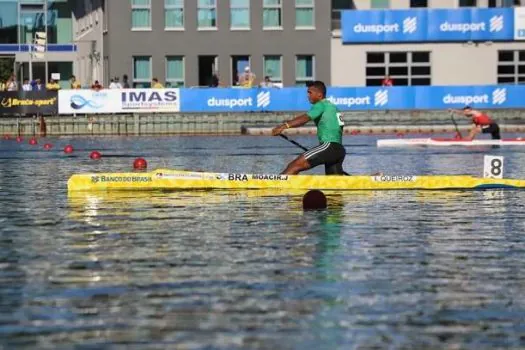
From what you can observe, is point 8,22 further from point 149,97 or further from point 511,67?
point 511,67

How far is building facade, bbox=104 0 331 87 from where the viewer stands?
65.6 m

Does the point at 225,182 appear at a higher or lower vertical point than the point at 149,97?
lower

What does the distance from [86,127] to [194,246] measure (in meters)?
41.9

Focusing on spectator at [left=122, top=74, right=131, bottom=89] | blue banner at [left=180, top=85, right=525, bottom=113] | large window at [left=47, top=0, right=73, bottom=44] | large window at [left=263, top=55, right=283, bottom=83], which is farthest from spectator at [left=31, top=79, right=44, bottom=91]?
large window at [left=47, top=0, right=73, bottom=44]

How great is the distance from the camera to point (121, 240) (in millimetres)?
15820

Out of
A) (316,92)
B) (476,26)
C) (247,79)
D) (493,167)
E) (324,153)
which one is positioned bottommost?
(493,167)

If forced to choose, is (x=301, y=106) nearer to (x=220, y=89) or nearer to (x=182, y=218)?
(x=220, y=89)

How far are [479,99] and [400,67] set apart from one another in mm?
7348

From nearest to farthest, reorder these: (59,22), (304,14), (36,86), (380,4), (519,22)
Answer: (36,86) < (519,22) < (304,14) < (380,4) < (59,22)

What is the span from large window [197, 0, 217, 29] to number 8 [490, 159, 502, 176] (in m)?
42.7

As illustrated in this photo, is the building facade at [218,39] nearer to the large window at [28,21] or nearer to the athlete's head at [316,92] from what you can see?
the large window at [28,21]

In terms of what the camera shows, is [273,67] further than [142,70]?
No

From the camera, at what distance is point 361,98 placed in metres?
57.8

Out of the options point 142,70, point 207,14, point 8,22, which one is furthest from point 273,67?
point 8,22
